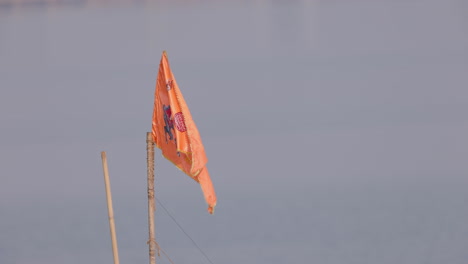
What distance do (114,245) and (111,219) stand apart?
20 centimetres

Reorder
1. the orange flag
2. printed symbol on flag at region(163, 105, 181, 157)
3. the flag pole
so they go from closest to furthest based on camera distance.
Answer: the flag pole → the orange flag → printed symbol on flag at region(163, 105, 181, 157)

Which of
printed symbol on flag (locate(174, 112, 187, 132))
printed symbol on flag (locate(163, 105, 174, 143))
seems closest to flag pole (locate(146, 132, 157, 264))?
printed symbol on flag (locate(163, 105, 174, 143))

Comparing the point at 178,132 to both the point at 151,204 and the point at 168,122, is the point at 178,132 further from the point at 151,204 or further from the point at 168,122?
the point at 151,204

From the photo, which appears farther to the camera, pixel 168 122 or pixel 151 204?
pixel 168 122

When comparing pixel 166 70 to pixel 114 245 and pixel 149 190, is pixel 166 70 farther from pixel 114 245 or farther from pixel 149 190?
pixel 114 245

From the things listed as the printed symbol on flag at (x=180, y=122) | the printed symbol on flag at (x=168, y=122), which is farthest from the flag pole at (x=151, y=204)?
the printed symbol on flag at (x=180, y=122)

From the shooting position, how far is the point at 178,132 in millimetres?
7750

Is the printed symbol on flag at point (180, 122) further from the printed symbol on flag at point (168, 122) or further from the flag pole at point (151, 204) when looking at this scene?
the flag pole at point (151, 204)

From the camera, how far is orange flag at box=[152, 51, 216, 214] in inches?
303

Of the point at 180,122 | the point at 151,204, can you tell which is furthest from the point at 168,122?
the point at 151,204

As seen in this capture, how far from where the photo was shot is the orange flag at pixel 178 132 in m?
7.70

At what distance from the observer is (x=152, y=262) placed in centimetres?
776

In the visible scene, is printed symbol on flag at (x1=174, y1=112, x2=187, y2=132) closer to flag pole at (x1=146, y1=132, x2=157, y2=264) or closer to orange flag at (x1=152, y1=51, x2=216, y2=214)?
orange flag at (x1=152, y1=51, x2=216, y2=214)

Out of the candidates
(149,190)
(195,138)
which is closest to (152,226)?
(149,190)
